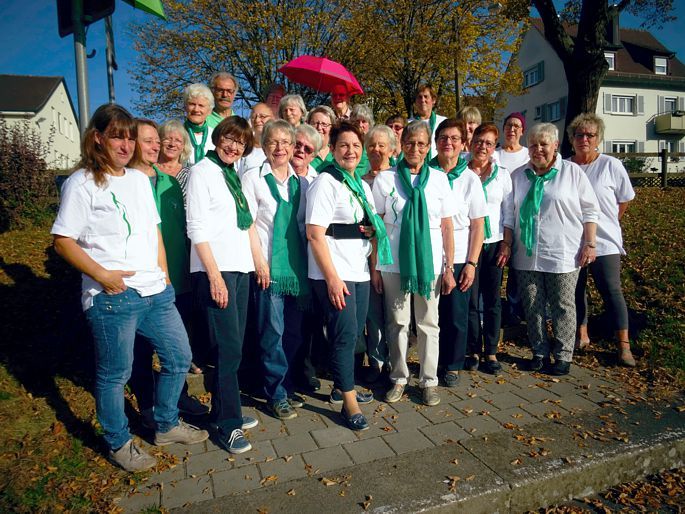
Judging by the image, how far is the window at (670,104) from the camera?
3550cm

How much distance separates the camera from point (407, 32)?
695 inches

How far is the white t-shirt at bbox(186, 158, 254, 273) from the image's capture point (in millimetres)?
3117

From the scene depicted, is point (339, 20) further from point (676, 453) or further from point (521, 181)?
point (676, 453)

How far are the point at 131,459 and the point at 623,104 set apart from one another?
133 ft

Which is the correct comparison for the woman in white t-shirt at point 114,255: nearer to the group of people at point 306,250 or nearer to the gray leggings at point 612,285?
the group of people at point 306,250

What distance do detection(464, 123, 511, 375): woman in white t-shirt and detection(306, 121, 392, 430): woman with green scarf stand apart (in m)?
1.41

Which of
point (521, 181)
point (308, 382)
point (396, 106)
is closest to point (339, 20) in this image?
point (396, 106)

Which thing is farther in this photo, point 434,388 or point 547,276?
point 547,276

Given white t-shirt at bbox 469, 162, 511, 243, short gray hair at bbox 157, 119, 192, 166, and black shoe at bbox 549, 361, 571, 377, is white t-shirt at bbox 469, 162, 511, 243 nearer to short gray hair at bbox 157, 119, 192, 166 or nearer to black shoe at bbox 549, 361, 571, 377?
black shoe at bbox 549, 361, 571, 377

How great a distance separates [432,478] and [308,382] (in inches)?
64.7

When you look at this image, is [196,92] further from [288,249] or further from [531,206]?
[531,206]

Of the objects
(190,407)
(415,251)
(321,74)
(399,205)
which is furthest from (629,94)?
(190,407)

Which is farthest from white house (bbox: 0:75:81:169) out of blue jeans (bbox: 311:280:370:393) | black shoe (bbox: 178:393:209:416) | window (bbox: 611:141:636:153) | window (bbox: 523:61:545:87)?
window (bbox: 611:141:636:153)

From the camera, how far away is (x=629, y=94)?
1359 inches
